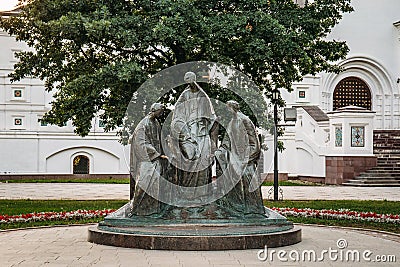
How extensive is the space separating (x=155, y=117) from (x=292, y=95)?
21.8 metres

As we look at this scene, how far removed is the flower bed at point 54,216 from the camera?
14289mm

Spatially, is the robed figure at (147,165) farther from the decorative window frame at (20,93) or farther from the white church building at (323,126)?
the decorative window frame at (20,93)

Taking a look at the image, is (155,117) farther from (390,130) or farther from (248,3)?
(390,130)

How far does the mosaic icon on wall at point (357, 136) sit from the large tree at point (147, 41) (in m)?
9.98

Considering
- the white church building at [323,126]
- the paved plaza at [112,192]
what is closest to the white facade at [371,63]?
the white church building at [323,126]

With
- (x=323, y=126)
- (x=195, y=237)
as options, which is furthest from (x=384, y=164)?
(x=195, y=237)

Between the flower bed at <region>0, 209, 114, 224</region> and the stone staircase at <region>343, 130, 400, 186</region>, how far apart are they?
1456 cm

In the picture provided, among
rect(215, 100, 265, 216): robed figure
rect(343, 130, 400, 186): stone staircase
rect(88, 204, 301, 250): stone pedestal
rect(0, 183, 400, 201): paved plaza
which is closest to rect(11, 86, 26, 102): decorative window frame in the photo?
rect(0, 183, 400, 201): paved plaza

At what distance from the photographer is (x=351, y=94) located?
3522cm

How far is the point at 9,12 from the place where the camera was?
31297mm

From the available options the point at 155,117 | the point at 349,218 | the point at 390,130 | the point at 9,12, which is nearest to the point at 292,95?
the point at 390,130

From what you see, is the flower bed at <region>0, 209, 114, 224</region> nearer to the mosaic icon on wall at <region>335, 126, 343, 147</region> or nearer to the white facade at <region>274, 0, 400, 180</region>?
the mosaic icon on wall at <region>335, 126, 343, 147</region>

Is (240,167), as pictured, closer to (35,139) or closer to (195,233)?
(195,233)

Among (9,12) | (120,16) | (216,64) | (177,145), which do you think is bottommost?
(177,145)
